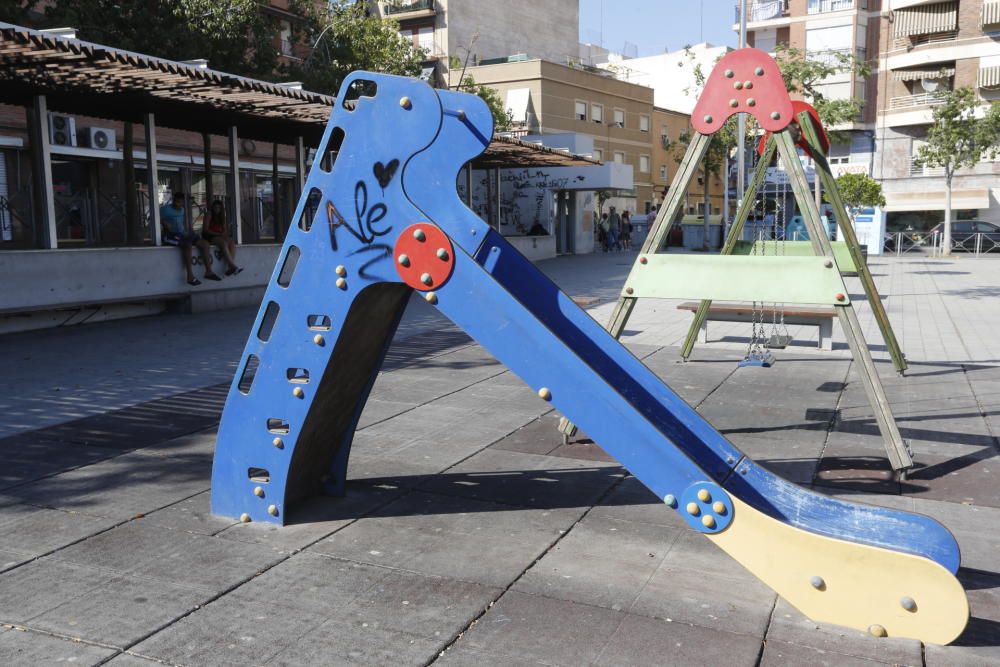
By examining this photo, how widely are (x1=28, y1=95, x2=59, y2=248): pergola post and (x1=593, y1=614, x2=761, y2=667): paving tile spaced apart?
11.2 meters

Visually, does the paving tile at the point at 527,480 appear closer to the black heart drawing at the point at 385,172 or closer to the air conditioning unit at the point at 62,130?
the black heart drawing at the point at 385,172

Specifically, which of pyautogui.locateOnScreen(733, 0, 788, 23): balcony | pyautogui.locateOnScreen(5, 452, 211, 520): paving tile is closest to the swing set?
pyautogui.locateOnScreen(5, 452, 211, 520): paving tile

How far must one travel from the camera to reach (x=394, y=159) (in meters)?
3.64

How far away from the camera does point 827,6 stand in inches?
1882

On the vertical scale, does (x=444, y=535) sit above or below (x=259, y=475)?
below

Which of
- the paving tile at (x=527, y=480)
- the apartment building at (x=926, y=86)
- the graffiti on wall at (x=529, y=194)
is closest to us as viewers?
the paving tile at (x=527, y=480)

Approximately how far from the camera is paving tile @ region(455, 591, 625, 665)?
9.52ft

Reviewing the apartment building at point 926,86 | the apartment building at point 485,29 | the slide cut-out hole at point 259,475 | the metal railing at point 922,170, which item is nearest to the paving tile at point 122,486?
the slide cut-out hole at point 259,475

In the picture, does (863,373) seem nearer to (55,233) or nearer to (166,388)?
(166,388)

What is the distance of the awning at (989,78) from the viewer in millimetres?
42094

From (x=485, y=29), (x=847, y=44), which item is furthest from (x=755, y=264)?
(x=485, y=29)

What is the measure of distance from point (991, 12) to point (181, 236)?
41.7 meters

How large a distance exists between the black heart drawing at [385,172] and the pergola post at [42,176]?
32.8 feet

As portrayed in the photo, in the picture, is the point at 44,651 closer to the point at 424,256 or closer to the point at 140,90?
the point at 424,256
